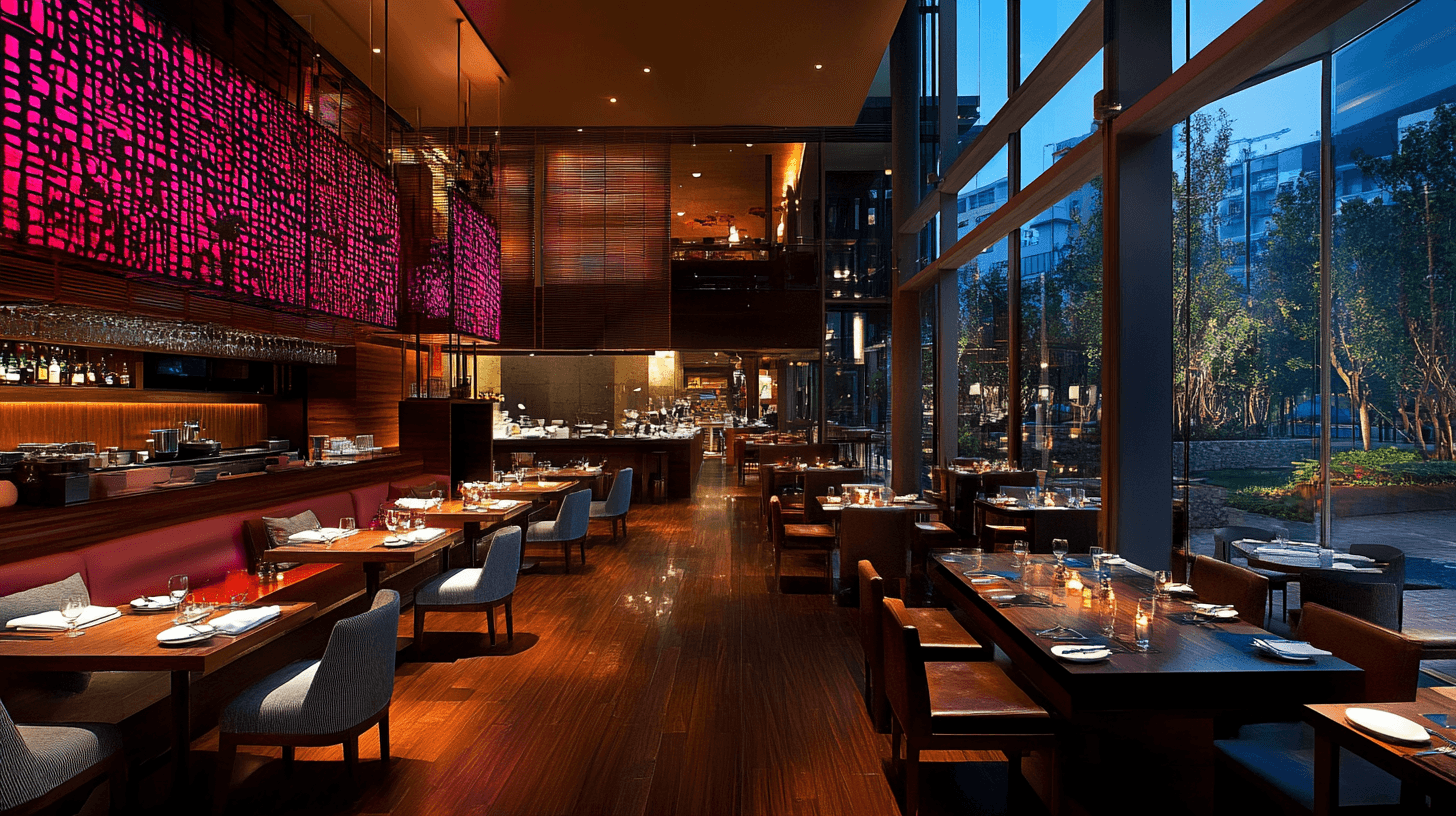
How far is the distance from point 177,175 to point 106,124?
511mm

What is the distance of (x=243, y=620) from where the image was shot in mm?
2834

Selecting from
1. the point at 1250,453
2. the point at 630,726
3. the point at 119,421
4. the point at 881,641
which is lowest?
the point at 630,726

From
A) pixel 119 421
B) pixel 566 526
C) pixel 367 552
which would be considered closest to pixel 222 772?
pixel 367 552

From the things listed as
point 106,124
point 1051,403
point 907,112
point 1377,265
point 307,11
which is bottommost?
point 1051,403

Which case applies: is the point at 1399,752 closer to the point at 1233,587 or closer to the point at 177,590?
the point at 1233,587

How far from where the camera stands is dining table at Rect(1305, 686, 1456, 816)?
1636 millimetres

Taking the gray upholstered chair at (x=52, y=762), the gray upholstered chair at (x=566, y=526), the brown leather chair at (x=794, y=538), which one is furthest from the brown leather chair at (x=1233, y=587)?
the gray upholstered chair at (x=566, y=526)

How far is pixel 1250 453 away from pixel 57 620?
836 cm

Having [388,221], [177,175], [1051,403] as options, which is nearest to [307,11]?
[388,221]

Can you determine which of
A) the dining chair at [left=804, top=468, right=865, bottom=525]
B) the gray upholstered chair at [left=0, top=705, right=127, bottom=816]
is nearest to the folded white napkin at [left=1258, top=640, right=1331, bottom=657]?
the gray upholstered chair at [left=0, top=705, right=127, bottom=816]

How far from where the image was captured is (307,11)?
6562 mm

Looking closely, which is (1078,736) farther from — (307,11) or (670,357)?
(670,357)

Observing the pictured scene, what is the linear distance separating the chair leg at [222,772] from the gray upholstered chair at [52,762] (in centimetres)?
28

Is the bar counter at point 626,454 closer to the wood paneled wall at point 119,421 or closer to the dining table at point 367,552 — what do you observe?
the wood paneled wall at point 119,421
